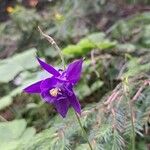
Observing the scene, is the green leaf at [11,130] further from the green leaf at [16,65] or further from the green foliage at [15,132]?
the green leaf at [16,65]

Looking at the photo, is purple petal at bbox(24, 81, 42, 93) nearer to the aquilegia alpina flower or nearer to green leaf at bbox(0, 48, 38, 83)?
the aquilegia alpina flower

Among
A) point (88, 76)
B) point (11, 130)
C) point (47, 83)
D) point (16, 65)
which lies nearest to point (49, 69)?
point (47, 83)

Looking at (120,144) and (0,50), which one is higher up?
(120,144)

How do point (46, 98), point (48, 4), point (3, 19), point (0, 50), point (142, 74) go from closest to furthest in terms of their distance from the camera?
1. point (46, 98)
2. point (142, 74)
3. point (0, 50)
4. point (48, 4)
5. point (3, 19)

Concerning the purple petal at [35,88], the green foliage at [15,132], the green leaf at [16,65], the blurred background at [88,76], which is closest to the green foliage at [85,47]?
the blurred background at [88,76]

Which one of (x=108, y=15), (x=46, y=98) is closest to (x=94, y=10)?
(x=108, y=15)

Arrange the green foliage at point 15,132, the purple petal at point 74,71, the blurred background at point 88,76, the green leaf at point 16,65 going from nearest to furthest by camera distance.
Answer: the purple petal at point 74,71 → the blurred background at point 88,76 → the green foliage at point 15,132 → the green leaf at point 16,65

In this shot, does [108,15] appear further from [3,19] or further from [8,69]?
[3,19]
